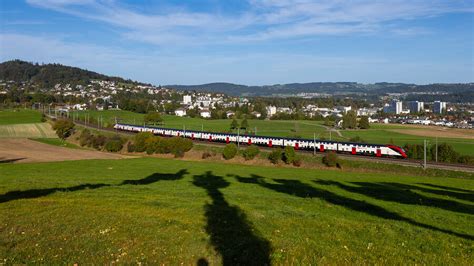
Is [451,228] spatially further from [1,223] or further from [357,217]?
[1,223]

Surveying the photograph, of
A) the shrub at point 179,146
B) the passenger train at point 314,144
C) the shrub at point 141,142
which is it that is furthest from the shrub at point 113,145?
the passenger train at point 314,144

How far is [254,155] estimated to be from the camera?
56750mm

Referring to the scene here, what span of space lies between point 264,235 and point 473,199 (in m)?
14.9

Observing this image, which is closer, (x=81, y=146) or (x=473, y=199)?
(x=473, y=199)

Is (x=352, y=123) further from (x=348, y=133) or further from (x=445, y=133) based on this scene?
(x=445, y=133)

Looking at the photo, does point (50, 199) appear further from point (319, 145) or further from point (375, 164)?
point (319, 145)

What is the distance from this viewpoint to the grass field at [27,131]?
87900mm

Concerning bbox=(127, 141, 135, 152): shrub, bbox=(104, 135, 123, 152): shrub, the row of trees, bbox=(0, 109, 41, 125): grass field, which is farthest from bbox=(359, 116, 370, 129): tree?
bbox=(0, 109, 41, 125): grass field

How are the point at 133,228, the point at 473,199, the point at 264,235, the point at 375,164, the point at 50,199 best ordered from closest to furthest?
1. the point at 264,235
2. the point at 133,228
3. the point at 50,199
4. the point at 473,199
5. the point at 375,164

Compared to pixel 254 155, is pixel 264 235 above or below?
above

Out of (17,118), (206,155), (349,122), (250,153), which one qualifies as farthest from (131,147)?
(349,122)

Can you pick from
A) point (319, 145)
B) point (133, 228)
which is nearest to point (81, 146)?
point (319, 145)

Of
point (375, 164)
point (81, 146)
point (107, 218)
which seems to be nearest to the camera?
point (107, 218)

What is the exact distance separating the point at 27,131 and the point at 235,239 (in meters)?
98.3
